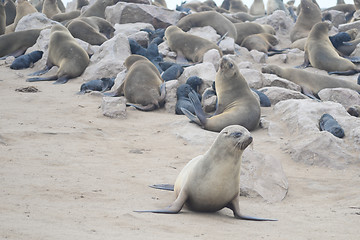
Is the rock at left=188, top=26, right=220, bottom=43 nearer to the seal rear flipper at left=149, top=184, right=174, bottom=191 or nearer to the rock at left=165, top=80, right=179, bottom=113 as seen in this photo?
the rock at left=165, top=80, right=179, bottom=113

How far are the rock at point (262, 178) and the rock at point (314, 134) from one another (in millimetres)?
980

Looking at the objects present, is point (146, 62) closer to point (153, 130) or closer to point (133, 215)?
point (153, 130)

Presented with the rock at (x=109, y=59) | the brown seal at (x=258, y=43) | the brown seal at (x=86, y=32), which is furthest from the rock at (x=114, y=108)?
the brown seal at (x=258, y=43)

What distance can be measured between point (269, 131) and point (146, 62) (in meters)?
3.07

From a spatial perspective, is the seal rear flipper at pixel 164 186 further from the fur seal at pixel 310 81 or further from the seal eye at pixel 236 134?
the fur seal at pixel 310 81

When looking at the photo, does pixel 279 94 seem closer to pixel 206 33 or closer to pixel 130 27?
pixel 206 33

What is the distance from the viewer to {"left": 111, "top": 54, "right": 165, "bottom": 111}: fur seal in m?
8.72

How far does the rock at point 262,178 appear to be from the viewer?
16.1ft

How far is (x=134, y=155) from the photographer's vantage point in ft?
19.5

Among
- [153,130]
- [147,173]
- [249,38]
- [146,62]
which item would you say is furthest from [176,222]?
[249,38]

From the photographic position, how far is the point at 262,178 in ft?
16.7

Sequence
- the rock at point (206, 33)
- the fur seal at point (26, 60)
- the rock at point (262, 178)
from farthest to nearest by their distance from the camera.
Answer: the rock at point (206, 33), the fur seal at point (26, 60), the rock at point (262, 178)

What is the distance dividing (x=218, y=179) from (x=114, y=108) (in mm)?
4087

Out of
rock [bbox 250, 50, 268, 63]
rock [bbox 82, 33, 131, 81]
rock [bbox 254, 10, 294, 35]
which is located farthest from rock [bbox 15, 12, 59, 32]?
rock [bbox 254, 10, 294, 35]
